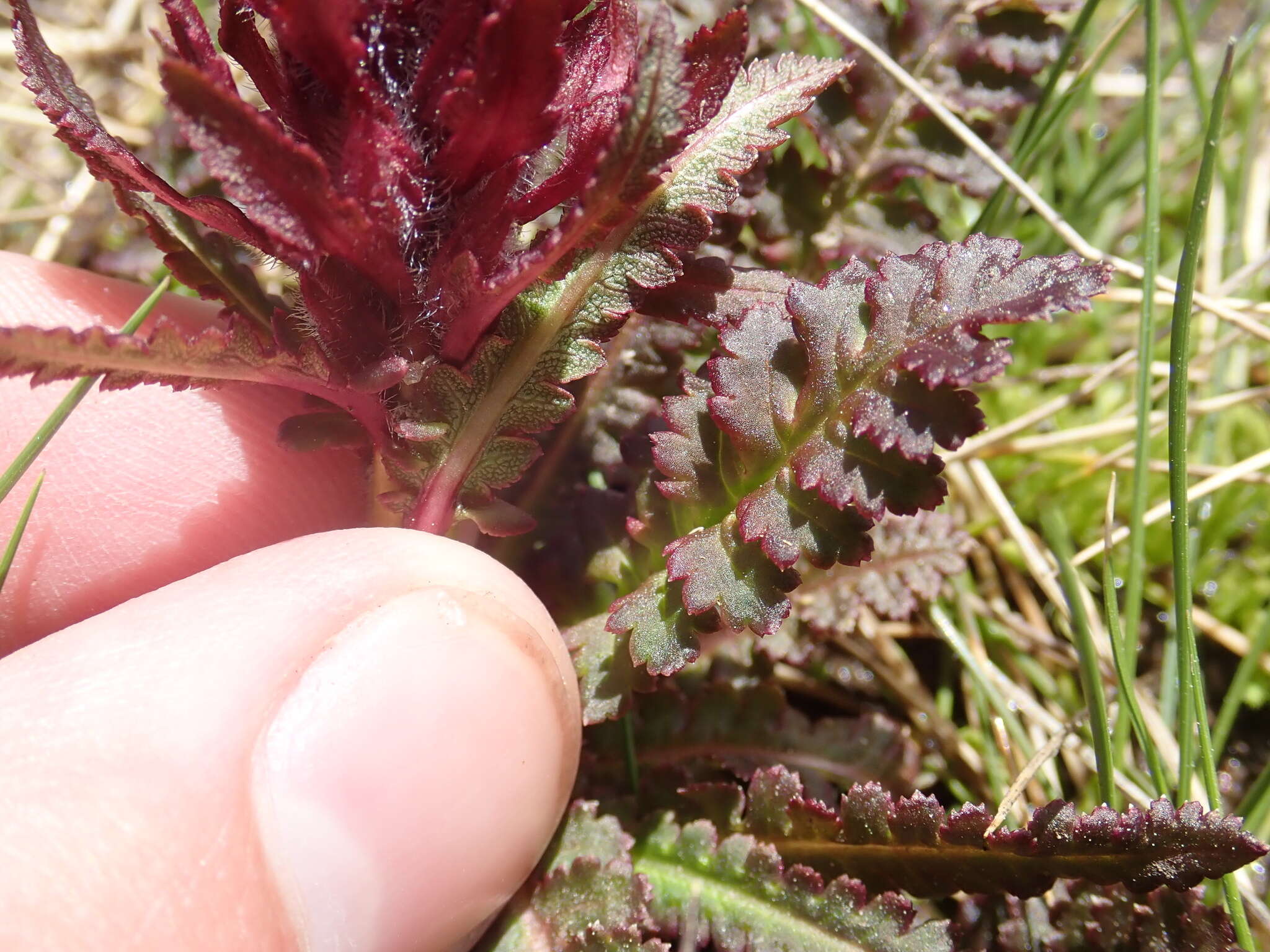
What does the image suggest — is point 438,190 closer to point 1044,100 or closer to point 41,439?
point 41,439

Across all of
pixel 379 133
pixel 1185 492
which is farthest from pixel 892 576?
pixel 379 133

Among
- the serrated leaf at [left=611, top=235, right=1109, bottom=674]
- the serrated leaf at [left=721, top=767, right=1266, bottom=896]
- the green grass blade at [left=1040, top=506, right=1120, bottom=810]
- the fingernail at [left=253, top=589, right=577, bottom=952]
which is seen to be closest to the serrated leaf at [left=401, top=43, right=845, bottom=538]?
the serrated leaf at [left=611, top=235, right=1109, bottom=674]

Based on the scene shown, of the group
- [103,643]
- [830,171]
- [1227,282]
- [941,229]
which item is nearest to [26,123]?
[103,643]

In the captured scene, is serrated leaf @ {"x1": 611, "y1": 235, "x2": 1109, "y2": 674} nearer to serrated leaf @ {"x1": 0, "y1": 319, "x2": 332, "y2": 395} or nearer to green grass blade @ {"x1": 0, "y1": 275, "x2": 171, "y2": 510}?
serrated leaf @ {"x1": 0, "y1": 319, "x2": 332, "y2": 395}

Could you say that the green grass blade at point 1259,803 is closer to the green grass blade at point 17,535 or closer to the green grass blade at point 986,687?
the green grass blade at point 986,687

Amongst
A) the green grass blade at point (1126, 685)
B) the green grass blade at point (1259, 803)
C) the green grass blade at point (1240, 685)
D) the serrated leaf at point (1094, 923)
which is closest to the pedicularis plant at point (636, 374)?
the serrated leaf at point (1094, 923)

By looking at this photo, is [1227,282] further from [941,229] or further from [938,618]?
[938,618]
